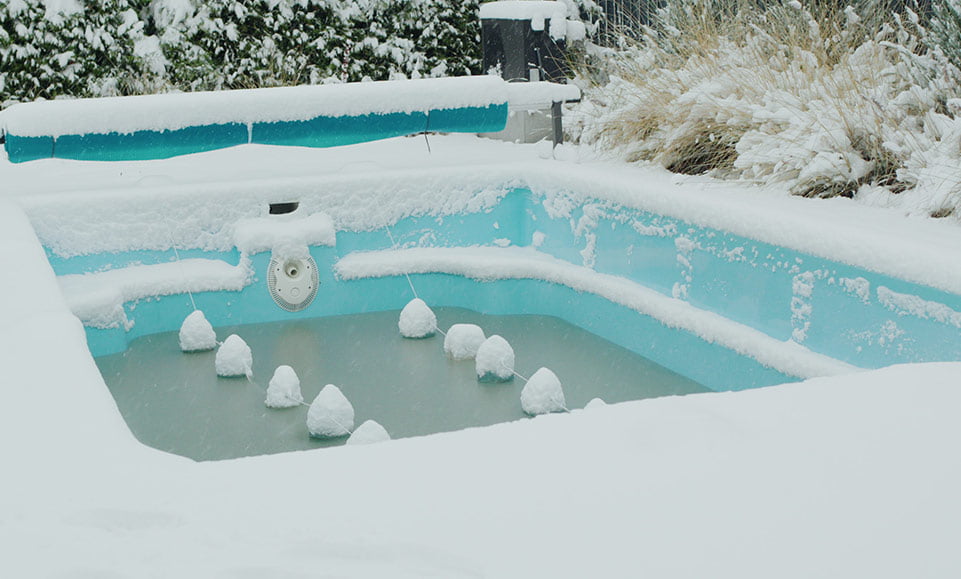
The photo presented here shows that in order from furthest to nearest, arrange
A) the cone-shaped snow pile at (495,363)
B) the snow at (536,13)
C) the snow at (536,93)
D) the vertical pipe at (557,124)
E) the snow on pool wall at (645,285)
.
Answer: the snow at (536,13) < the vertical pipe at (557,124) < the snow at (536,93) < the cone-shaped snow pile at (495,363) < the snow on pool wall at (645,285)

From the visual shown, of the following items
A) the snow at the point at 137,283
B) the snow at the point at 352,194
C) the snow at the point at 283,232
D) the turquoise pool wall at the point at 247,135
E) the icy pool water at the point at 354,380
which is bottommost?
the icy pool water at the point at 354,380

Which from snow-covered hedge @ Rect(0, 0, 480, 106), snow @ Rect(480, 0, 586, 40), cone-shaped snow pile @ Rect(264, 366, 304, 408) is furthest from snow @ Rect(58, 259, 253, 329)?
snow-covered hedge @ Rect(0, 0, 480, 106)

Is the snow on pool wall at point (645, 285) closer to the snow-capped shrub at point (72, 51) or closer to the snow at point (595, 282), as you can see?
the snow at point (595, 282)

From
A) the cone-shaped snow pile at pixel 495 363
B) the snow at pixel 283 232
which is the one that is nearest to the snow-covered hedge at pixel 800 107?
the cone-shaped snow pile at pixel 495 363

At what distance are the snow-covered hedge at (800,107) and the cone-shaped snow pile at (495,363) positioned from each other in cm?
111

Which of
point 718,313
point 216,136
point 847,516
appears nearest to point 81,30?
point 216,136

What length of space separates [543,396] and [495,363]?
0.40 metres

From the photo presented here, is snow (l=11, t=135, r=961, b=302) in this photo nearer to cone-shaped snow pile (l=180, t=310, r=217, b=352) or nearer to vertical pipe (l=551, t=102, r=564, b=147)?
vertical pipe (l=551, t=102, r=564, b=147)

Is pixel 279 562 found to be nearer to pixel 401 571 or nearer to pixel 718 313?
pixel 401 571

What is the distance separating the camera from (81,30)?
674 centimetres

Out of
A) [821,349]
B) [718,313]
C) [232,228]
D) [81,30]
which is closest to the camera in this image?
[821,349]

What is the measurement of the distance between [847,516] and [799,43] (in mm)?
3838

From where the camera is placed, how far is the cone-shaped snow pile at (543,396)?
130 inches

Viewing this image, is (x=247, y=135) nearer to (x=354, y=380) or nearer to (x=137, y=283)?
(x=137, y=283)
